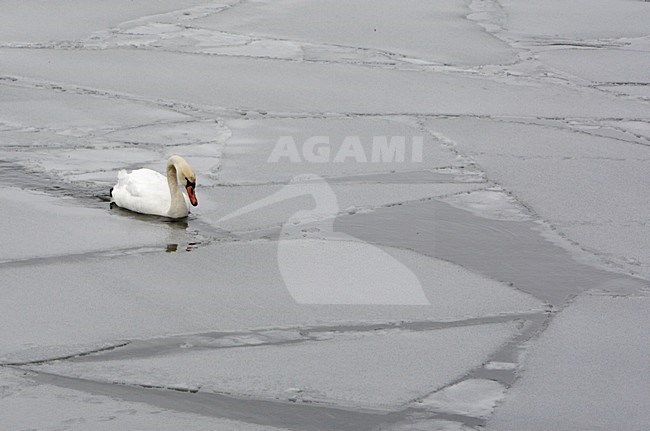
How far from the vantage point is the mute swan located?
6.08 metres

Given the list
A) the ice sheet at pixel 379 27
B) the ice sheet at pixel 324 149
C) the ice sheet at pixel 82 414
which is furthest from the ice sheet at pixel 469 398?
the ice sheet at pixel 379 27

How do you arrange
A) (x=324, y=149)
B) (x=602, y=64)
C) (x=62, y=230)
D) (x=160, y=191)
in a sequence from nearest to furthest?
(x=62, y=230) < (x=160, y=191) < (x=324, y=149) < (x=602, y=64)

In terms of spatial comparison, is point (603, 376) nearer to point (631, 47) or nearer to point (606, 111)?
point (606, 111)

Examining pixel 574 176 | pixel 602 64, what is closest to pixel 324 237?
pixel 574 176

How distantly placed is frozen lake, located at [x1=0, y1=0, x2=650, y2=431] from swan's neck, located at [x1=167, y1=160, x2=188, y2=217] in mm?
71

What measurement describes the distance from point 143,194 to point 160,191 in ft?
0.29

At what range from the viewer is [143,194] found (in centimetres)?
615

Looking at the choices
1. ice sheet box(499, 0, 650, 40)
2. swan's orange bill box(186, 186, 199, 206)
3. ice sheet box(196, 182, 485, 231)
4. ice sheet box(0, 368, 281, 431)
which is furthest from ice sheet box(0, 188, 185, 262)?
ice sheet box(499, 0, 650, 40)

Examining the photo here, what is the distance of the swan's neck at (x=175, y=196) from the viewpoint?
6074 millimetres

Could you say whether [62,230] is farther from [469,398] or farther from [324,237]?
[469,398]

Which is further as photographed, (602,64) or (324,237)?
(602,64)

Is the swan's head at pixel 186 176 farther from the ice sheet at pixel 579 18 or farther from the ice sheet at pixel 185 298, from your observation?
the ice sheet at pixel 579 18

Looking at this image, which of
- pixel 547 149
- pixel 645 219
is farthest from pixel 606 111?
pixel 645 219

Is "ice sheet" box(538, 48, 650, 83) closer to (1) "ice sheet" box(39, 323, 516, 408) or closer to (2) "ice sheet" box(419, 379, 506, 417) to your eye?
(1) "ice sheet" box(39, 323, 516, 408)
